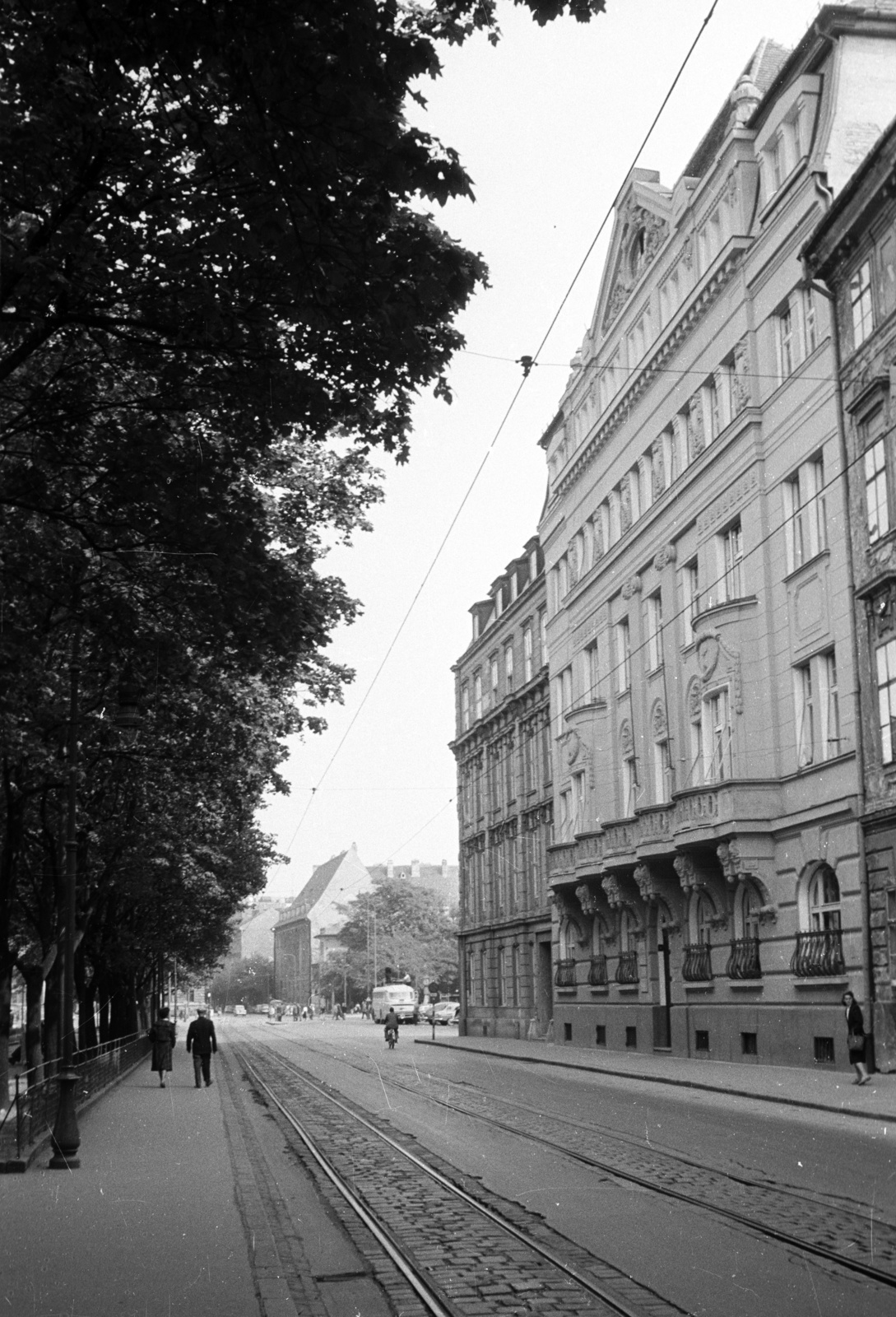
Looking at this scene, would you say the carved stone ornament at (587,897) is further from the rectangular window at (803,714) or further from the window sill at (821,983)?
the rectangular window at (803,714)

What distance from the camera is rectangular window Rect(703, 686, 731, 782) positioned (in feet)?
108

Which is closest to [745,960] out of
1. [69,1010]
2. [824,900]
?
[824,900]

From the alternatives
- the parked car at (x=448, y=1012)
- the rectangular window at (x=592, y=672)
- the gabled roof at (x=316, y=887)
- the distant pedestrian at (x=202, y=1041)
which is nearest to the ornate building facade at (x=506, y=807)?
the rectangular window at (x=592, y=672)

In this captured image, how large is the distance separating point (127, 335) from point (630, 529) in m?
30.1

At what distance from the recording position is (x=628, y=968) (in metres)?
41.2

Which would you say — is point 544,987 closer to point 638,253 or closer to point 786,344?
point 638,253

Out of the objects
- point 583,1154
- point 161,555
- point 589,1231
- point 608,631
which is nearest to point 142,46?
point 161,555

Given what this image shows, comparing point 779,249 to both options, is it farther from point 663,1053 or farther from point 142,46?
point 142,46

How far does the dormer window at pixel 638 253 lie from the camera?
4066 centimetres

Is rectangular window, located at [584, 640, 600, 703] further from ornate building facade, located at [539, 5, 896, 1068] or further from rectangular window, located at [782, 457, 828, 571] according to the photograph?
rectangular window, located at [782, 457, 828, 571]

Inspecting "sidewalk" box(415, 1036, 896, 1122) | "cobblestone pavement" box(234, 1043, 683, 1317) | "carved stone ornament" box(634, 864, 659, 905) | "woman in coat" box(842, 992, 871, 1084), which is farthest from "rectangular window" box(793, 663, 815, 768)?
"cobblestone pavement" box(234, 1043, 683, 1317)

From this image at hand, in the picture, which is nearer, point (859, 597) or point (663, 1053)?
point (859, 597)

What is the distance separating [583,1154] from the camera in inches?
634

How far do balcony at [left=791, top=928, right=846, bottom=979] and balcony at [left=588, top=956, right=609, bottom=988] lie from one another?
14.1 m
